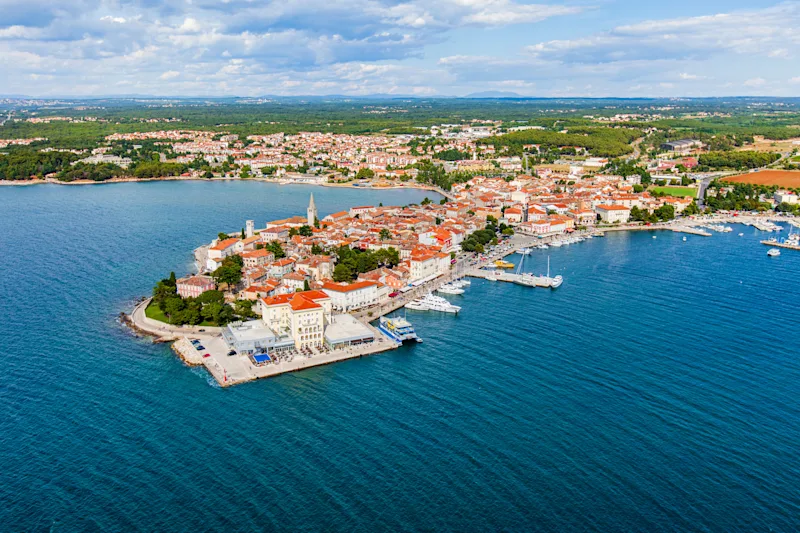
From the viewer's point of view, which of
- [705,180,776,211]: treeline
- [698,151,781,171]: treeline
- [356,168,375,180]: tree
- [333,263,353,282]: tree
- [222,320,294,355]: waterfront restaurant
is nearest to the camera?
[222,320,294,355]: waterfront restaurant

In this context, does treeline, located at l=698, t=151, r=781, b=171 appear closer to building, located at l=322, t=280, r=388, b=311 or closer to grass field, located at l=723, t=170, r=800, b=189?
grass field, located at l=723, t=170, r=800, b=189

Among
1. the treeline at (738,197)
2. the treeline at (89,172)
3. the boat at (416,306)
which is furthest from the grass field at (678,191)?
the treeline at (89,172)

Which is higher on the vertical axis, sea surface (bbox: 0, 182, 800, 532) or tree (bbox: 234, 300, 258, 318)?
tree (bbox: 234, 300, 258, 318)

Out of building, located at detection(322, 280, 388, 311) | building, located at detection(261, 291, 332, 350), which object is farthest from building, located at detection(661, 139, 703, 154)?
building, located at detection(261, 291, 332, 350)

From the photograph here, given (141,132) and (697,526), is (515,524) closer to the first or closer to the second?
(697,526)

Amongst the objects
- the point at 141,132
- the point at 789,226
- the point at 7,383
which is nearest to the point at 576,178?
the point at 789,226

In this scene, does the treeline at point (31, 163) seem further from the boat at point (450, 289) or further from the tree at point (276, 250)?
the boat at point (450, 289)
